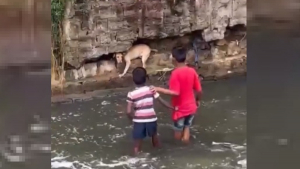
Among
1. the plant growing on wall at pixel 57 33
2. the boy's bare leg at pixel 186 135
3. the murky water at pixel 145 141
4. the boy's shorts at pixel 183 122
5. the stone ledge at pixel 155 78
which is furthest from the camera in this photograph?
the plant growing on wall at pixel 57 33

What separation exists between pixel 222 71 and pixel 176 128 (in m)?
4.28

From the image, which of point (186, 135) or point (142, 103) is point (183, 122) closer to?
point (186, 135)

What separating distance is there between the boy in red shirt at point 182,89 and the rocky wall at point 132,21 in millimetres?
3961

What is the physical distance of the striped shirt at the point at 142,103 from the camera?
4.52 m

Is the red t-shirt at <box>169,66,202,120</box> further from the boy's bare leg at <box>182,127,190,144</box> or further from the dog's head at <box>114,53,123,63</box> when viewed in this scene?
the dog's head at <box>114,53,123,63</box>

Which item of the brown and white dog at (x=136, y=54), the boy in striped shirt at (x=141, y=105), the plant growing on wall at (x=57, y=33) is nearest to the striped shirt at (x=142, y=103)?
the boy in striped shirt at (x=141, y=105)

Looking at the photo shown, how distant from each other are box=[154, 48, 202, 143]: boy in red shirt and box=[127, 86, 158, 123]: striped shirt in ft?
0.42

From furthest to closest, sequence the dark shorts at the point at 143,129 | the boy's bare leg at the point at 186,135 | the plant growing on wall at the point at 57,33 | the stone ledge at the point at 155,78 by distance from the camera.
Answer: the plant growing on wall at the point at 57,33, the stone ledge at the point at 155,78, the boy's bare leg at the point at 186,135, the dark shorts at the point at 143,129

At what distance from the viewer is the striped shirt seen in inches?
178

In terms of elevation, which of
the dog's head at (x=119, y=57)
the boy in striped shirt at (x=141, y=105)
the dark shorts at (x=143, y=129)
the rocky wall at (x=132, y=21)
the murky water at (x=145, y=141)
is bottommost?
the murky water at (x=145, y=141)

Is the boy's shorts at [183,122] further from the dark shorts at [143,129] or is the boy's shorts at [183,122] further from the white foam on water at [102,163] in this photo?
the white foam on water at [102,163]

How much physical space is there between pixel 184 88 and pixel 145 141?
2.99ft

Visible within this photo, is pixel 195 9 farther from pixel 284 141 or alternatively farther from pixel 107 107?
pixel 284 141

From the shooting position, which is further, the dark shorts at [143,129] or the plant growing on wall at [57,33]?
the plant growing on wall at [57,33]
